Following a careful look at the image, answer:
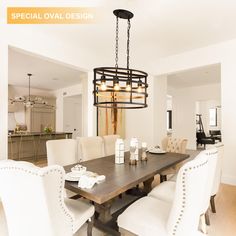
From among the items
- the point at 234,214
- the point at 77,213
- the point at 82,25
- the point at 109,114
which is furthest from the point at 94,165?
the point at 109,114

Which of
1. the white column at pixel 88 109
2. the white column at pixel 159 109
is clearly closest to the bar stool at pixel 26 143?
the white column at pixel 88 109

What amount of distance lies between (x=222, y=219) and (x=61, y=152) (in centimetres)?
231

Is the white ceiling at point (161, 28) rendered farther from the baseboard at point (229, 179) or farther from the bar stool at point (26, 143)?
the bar stool at point (26, 143)

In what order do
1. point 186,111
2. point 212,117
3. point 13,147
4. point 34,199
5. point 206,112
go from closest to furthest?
point 34,199
point 13,147
point 186,111
point 206,112
point 212,117

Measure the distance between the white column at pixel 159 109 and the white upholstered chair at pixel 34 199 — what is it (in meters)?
4.00

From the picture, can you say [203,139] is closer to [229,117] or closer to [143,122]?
[143,122]

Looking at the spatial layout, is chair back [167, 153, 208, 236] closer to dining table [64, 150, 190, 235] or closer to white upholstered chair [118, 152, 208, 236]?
white upholstered chair [118, 152, 208, 236]

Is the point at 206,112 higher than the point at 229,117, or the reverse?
the point at 206,112

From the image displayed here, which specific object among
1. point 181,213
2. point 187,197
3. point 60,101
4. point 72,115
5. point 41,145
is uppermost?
point 60,101

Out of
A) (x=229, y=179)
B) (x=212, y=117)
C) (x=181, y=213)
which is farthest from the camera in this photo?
(x=212, y=117)

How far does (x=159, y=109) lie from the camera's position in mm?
5348

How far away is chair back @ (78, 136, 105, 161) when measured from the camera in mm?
3016

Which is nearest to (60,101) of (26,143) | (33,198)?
(26,143)

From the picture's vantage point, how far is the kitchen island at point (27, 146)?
223 inches
